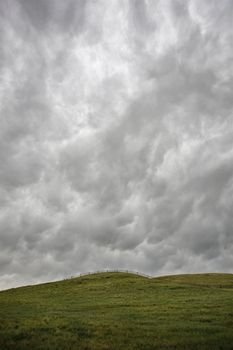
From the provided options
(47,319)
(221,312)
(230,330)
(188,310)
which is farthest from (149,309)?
(230,330)

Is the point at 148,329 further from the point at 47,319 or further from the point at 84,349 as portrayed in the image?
the point at 47,319

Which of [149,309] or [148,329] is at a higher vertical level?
[149,309]

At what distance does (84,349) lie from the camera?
715 inches

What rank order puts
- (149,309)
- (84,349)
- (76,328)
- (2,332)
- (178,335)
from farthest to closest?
(149,309) → (76,328) → (2,332) → (178,335) → (84,349)

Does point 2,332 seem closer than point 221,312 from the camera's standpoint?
Yes

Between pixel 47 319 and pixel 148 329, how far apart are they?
34.4 ft

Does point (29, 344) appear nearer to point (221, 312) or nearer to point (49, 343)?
point (49, 343)

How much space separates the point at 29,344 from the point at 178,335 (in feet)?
31.9

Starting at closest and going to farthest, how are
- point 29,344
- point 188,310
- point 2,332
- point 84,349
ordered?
point 84,349 < point 29,344 < point 2,332 < point 188,310

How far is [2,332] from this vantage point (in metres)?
22.8

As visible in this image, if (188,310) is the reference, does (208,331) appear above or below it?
below

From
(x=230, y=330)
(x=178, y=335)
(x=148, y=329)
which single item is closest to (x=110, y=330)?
(x=148, y=329)

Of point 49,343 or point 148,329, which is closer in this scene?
point 49,343

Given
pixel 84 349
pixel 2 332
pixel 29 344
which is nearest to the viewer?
pixel 84 349
